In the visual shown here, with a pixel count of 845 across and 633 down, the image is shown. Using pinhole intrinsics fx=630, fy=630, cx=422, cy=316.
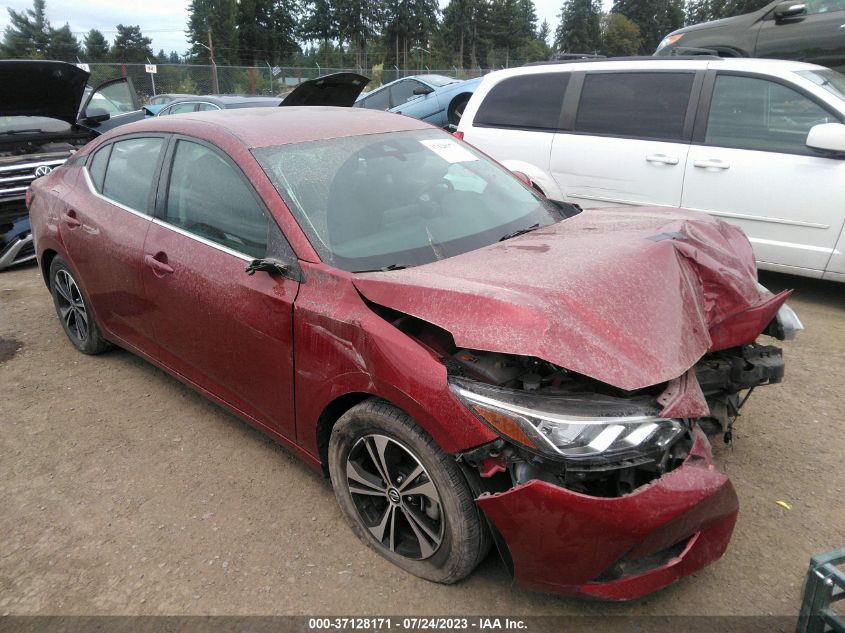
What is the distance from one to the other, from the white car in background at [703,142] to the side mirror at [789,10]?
2660mm

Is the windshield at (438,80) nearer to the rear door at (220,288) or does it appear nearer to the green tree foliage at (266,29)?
the rear door at (220,288)

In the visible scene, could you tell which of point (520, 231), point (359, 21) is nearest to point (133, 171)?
point (520, 231)

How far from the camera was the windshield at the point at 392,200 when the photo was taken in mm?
2631

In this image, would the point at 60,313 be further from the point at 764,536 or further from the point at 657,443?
the point at 764,536

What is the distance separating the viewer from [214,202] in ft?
9.76

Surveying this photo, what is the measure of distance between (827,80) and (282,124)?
4.26 m

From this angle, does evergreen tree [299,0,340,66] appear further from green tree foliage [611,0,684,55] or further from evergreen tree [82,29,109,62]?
green tree foliage [611,0,684,55]

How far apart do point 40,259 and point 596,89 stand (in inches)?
185

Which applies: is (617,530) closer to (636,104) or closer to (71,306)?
(71,306)

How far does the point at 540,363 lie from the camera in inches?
84.4

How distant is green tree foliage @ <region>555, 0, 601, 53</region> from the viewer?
81.8 meters

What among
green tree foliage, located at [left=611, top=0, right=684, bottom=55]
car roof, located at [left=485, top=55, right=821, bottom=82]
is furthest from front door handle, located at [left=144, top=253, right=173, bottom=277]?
green tree foliage, located at [left=611, top=0, right=684, bottom=55]

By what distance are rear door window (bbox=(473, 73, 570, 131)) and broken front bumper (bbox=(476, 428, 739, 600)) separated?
14.7ft

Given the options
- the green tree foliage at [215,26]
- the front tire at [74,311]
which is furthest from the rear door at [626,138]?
the green tree foliage at [215,26]
